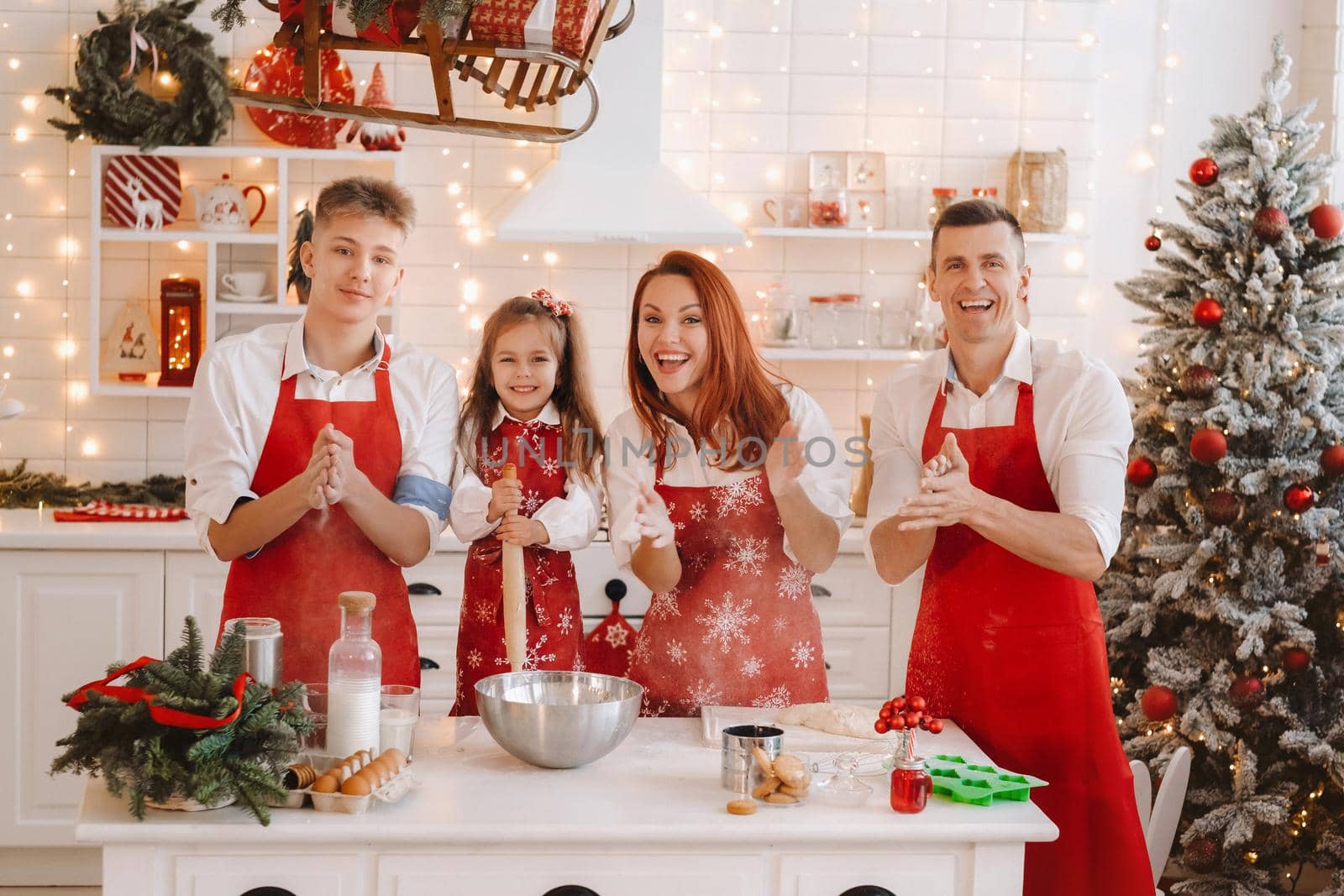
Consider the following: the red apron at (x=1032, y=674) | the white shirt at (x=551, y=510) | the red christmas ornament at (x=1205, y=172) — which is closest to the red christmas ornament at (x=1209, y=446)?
the red christmas ornament at (x=1205, y=172)

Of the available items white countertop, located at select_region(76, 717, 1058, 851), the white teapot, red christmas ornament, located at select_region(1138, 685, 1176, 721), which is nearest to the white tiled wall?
the white teapot

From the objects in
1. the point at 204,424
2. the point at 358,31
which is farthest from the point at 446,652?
the point at 358,31

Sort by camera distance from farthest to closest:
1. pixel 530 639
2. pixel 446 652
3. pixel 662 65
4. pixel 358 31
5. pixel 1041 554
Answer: pixel 662 65
pixel 446 652
pixel 530 639
pixel 1041 554
pixel 358 31

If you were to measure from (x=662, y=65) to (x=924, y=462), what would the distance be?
217 centimetres

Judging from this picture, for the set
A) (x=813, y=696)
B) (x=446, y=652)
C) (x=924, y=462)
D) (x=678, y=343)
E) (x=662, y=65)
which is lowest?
(x=446, y=652)

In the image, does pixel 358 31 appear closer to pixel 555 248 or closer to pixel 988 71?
pixel 555 248

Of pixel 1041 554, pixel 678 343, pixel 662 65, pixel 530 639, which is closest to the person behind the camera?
pixel 1041 554

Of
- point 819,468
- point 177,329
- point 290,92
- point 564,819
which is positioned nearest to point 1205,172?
point 819,468

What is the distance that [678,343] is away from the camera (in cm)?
236

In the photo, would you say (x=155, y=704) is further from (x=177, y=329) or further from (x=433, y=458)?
(x=177, y=329)

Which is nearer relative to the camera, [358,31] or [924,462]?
[358,31]

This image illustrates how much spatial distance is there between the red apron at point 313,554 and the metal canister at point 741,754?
82cm

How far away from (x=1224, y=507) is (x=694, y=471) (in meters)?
1.44

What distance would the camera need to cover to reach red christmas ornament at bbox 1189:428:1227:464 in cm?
300
